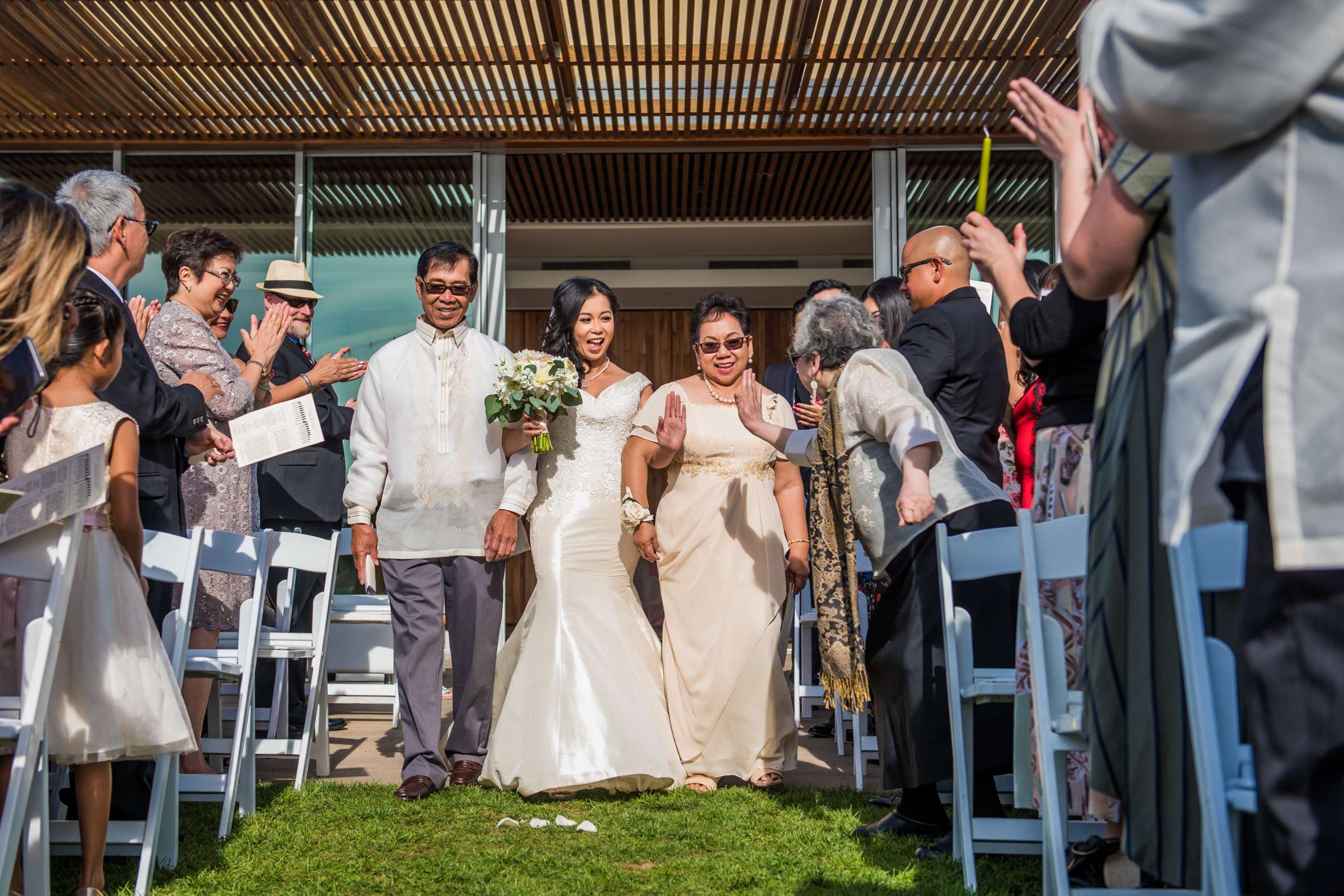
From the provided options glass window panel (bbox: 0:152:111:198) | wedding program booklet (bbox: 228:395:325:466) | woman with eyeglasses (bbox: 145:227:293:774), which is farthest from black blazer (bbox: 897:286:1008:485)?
glass window panel (bbox: 0:152:111:198)

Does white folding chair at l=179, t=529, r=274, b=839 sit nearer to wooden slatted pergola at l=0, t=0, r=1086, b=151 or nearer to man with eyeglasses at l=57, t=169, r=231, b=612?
man with eyeglasses at l=57, t=169, r=231, b=612

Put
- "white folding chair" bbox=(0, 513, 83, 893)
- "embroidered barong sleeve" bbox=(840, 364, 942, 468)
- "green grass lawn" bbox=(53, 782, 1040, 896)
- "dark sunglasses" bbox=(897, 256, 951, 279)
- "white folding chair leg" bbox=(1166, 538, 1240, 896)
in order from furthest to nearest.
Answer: "dark sunglasses" bbox=(897, 256, 951, 279), "embroidered barong sleeve" bbox=(840, 364, 942, 468), "green grass lawn" bbox=(53, 782, 1040, 896), "white folding chair" bbox=(0, 513, 83, 893), "white folding chair leg" bbox=(1166, 538, 1240, 896)

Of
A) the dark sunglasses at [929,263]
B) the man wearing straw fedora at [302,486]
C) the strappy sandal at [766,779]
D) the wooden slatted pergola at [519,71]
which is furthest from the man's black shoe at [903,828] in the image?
the wooden slatted pergola at [519,71]

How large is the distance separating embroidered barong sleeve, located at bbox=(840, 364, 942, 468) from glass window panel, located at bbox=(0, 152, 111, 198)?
25.5 feet

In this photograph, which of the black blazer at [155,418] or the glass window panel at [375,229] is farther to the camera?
the glass window panel at [375,229]

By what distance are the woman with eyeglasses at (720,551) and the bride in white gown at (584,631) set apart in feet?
0.49

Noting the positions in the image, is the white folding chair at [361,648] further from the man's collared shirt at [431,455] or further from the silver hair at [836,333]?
the silver hair at [836,333]

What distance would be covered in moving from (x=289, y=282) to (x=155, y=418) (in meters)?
3.61

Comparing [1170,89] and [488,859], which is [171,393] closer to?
[488,859]

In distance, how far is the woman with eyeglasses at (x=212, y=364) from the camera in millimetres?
5445

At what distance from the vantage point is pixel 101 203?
4.41 meters

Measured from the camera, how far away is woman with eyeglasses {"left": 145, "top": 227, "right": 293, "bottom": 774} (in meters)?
5.45

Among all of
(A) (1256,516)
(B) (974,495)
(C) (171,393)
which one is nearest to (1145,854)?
(A) (1256,516)

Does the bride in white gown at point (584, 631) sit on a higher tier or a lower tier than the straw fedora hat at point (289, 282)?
lower
